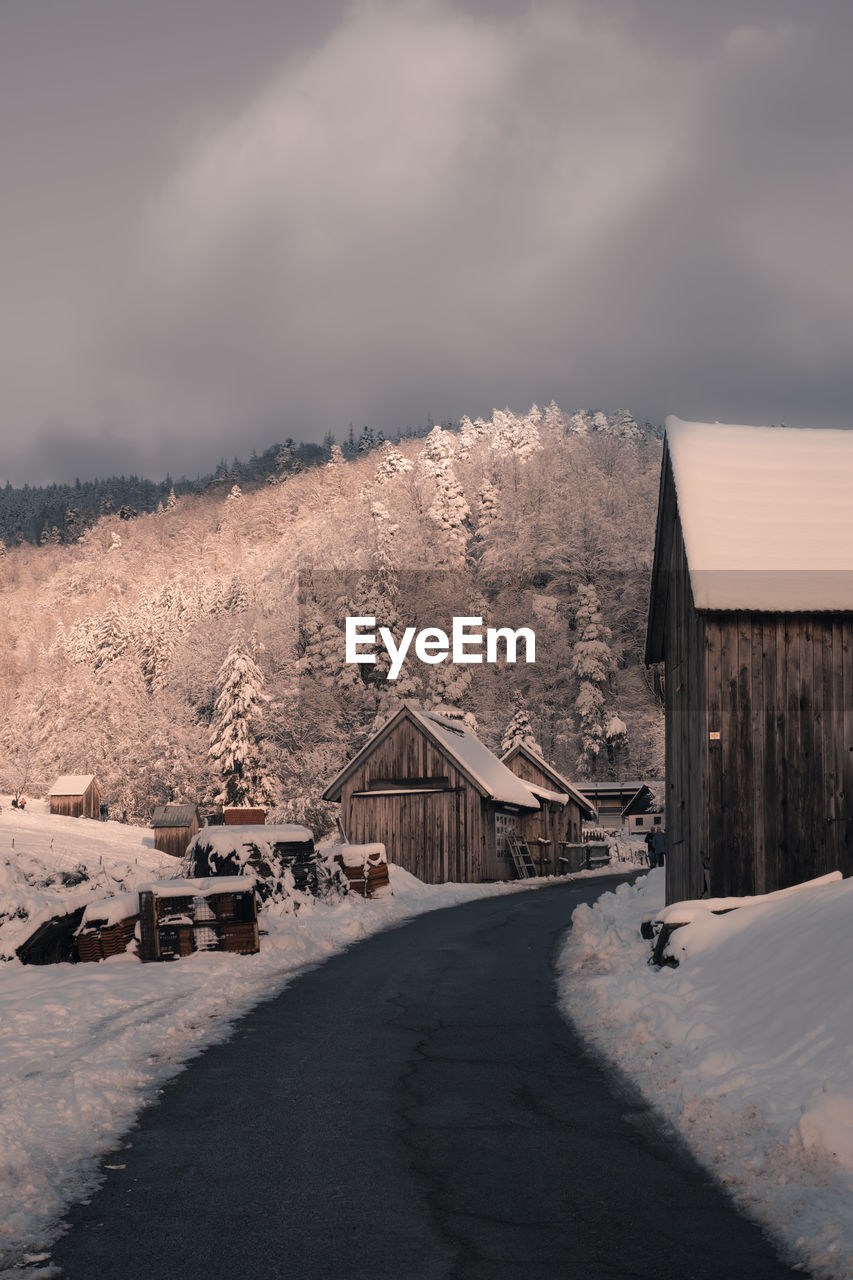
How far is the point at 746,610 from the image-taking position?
598 inches

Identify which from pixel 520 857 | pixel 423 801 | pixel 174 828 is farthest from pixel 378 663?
pixel 423 801

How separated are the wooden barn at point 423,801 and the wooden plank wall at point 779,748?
2763 cm

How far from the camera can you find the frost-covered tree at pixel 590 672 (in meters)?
86.6

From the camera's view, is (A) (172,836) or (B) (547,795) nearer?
(B) (547,795)

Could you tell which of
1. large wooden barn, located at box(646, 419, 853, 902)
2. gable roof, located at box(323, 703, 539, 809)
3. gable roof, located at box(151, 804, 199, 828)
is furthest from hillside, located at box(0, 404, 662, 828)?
large wooden barn, located at box(646, 419, 853, 902)

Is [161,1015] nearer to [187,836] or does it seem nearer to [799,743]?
[799,743]

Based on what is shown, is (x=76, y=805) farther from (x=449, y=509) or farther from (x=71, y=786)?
(x=449, y=509)

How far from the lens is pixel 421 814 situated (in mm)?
43750

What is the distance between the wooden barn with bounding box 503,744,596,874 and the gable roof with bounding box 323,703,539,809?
3.48 metres

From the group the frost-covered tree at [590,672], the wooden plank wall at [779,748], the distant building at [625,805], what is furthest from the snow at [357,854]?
the frost-covered tree at [590,672]

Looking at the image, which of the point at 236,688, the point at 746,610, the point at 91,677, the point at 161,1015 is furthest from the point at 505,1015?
the point at 91,677

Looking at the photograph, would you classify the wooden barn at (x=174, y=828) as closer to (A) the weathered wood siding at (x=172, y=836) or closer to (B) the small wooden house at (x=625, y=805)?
(A) the weathered wood siding at (x=172, y=836)

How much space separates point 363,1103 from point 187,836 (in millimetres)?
58320

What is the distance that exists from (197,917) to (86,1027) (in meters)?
5.96
